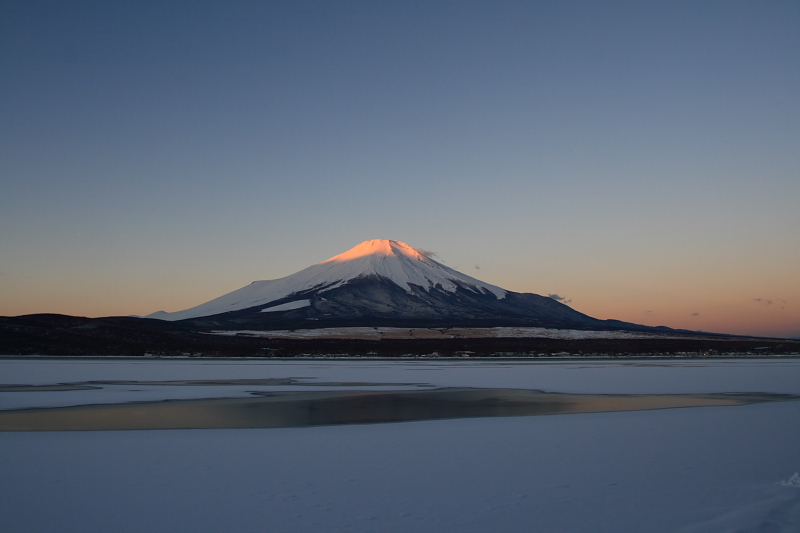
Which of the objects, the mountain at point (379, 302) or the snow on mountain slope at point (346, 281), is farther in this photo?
the snow on mountain slope at point (346, 281)

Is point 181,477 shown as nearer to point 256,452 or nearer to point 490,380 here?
point 256,452

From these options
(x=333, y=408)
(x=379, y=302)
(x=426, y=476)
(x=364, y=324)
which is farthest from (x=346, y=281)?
(x=426, y=476)

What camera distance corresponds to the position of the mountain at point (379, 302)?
12875cm

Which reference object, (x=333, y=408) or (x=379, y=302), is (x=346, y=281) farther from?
(x=333, y=408)

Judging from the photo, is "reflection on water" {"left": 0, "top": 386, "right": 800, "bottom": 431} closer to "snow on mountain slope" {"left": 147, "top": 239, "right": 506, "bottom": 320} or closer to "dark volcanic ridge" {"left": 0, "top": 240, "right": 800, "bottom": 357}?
"dark volcanic ridge" {"left": 0, "top": 240, "right": 800, "bottom": 357}

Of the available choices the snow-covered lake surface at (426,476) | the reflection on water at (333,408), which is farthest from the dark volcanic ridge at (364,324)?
the snow-covered lake surface at (426,476)

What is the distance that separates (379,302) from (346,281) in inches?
938

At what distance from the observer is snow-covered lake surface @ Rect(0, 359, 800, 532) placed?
6.93 meters

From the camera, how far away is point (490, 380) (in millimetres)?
27969

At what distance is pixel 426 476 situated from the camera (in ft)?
29.4

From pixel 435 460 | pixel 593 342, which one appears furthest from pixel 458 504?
pixel 593 342

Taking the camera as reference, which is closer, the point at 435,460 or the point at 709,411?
the point at 435,460

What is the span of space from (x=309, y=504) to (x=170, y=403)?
12.3m

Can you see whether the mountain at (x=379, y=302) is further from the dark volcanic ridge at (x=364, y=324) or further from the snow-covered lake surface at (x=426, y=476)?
the snow-covered lake surface at (x=426, y=476)
